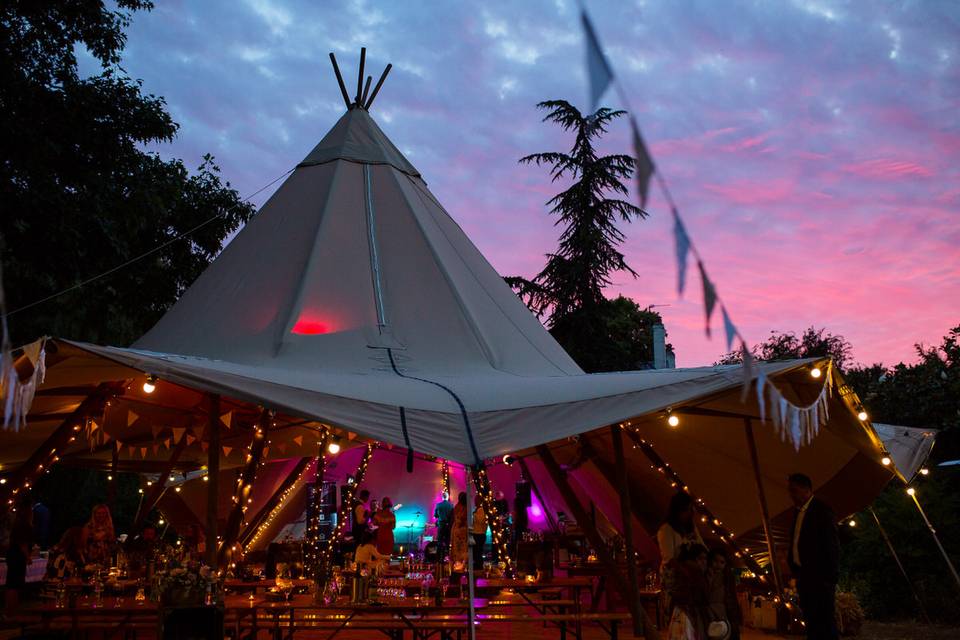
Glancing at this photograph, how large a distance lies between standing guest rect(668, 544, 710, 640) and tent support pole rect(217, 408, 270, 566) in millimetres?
3724

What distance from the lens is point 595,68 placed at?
78.8 inches

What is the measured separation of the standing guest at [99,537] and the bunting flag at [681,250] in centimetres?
917

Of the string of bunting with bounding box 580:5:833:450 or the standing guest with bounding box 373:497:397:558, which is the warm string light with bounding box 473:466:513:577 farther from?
the string of bunting with bounding box 580:5:833:450

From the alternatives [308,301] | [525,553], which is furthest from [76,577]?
[525,553]

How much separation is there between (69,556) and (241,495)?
2955 millimetres

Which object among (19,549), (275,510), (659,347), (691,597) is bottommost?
(691,597)

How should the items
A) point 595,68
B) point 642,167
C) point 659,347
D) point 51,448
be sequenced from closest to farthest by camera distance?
1. point 595,68
2. point 642,167
3. point 51,448
4. point 659,347

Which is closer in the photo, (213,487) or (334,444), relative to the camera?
(213,487)

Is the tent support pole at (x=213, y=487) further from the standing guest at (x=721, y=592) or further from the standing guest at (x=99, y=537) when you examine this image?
the standing guest at (x=99, y=537)

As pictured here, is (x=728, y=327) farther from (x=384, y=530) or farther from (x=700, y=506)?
(x=384, y=530)

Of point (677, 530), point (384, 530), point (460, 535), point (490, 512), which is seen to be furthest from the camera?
point (490, 512)

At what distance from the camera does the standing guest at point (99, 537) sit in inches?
393

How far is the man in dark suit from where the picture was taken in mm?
5633

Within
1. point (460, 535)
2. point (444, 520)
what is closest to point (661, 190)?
point (460, 535)
